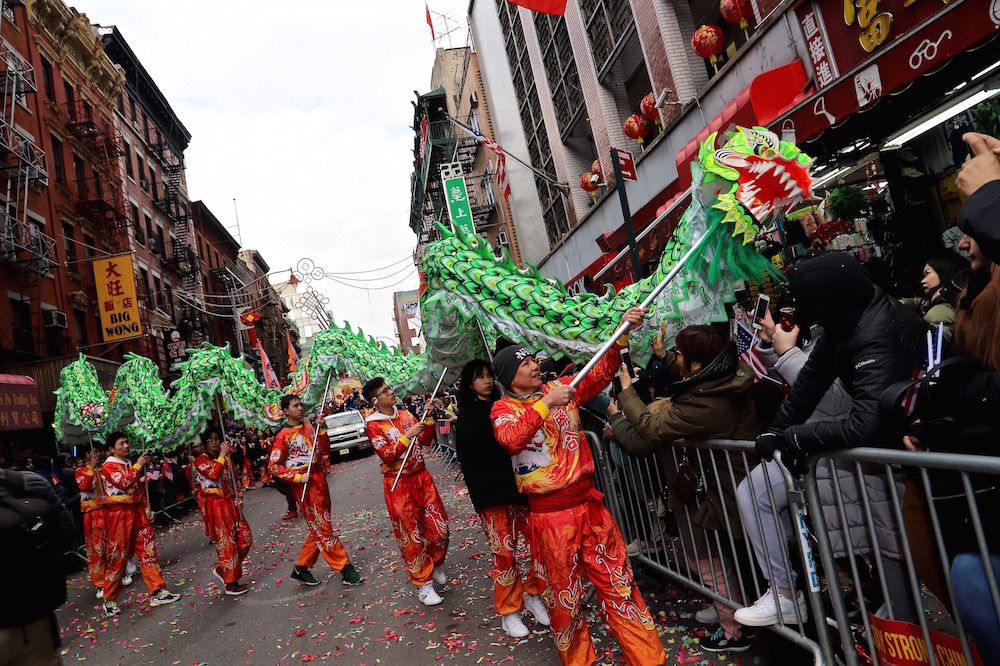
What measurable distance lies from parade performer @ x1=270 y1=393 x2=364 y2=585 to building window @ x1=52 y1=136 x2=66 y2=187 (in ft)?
59.5

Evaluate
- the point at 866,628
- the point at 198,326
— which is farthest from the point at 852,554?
the point at 198,326

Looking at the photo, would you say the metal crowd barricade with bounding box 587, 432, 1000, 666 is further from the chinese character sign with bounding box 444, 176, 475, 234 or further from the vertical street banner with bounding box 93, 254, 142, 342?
the chinese character sign with bounding box 444, 176, 475, 234

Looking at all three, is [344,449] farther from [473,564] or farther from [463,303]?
[463,303]

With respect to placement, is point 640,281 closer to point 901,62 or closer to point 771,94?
point 901,62

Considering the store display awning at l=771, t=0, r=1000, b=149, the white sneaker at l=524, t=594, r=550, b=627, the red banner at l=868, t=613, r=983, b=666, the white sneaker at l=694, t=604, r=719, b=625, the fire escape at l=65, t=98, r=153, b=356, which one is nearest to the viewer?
the red banner at l=868, t=613, r=983, b=666

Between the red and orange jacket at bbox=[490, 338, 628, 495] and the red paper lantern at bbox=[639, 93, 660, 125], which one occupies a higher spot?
the red paper lantern at bbox=[639, 93, 660, 125]

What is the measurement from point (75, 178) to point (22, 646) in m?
23.3

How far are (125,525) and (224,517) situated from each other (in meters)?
1.31

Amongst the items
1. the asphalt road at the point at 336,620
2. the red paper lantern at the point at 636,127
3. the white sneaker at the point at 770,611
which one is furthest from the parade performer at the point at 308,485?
the red paper lantern at the point at 636,127

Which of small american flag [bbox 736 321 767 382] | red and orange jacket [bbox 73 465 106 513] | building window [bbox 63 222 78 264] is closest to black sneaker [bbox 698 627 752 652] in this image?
small american flag [bbox 736 321 767 382]

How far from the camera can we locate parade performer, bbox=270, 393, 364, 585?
24.7 feet

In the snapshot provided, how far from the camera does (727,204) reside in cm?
342

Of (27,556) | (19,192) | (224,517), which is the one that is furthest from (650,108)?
(19,192)

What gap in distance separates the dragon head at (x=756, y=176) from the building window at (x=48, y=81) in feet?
80.5
